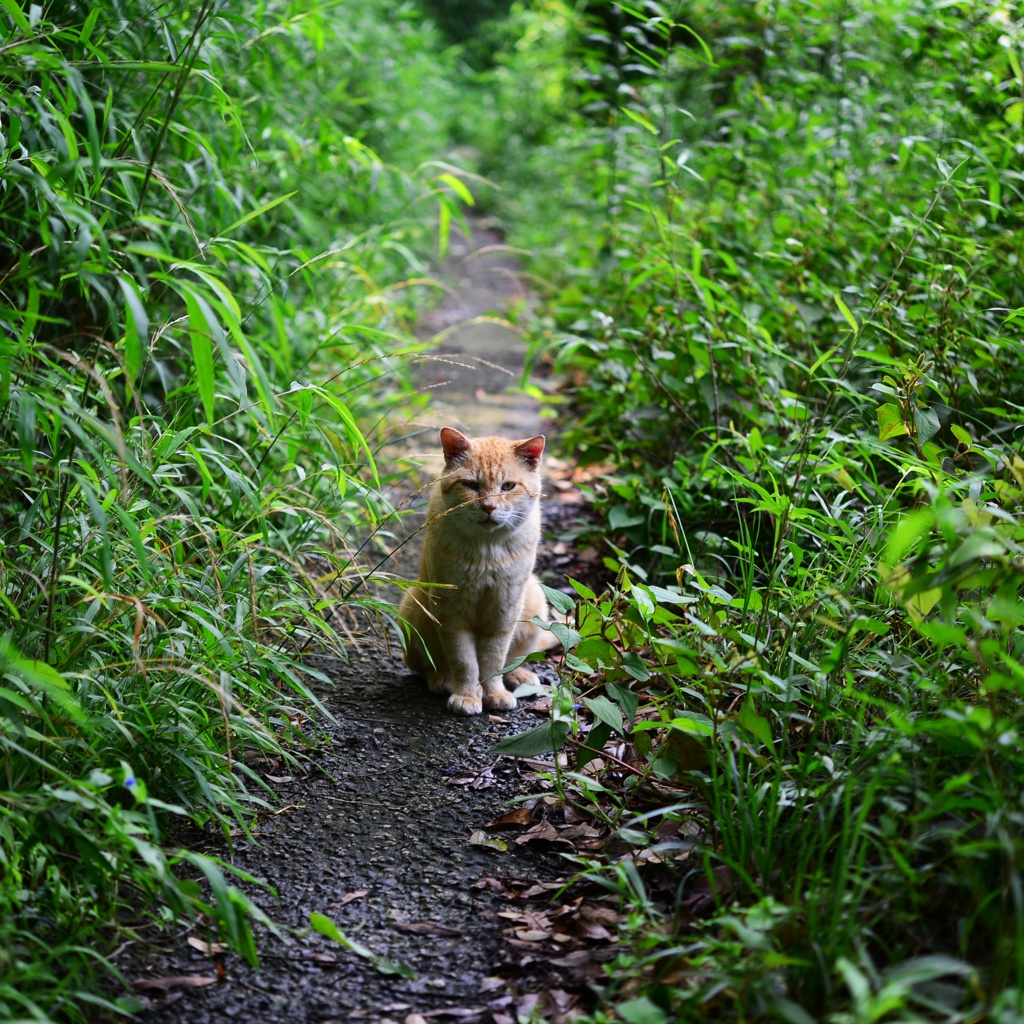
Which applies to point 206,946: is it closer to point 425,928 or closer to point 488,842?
point 425,928

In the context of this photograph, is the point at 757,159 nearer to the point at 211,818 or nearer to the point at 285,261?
the point at 285,261

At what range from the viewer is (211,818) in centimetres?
210

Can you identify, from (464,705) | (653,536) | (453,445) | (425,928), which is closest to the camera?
(425,928)

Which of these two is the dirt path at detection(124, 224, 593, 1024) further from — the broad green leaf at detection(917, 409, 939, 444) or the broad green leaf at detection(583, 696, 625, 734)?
the broad green leaf at detection(917, 409, 939, 444)

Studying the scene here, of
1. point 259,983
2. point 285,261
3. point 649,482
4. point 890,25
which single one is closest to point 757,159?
point 890,25

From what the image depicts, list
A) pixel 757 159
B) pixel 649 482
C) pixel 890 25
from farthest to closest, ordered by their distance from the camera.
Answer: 1. pixel 757 159
2. pixel 890 25
3. pixel 649 482

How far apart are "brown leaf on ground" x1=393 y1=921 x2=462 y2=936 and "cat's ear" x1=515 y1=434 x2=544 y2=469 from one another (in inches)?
58.8

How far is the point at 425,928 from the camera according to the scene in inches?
74.0

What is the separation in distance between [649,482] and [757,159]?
208 cm

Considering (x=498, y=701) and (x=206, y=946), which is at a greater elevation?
(x=206, y=946)

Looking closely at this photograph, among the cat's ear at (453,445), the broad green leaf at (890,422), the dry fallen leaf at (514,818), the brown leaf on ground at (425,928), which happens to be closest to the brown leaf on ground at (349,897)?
the brown leaf on ground at (425,928)

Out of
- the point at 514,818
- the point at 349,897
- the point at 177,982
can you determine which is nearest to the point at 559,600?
the point at 514,818

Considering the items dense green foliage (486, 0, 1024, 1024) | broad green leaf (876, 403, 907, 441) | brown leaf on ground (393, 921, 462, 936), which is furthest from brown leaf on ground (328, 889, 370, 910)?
broad green leaf (876, 403, 907, 441)

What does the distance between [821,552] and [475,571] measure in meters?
1.01
